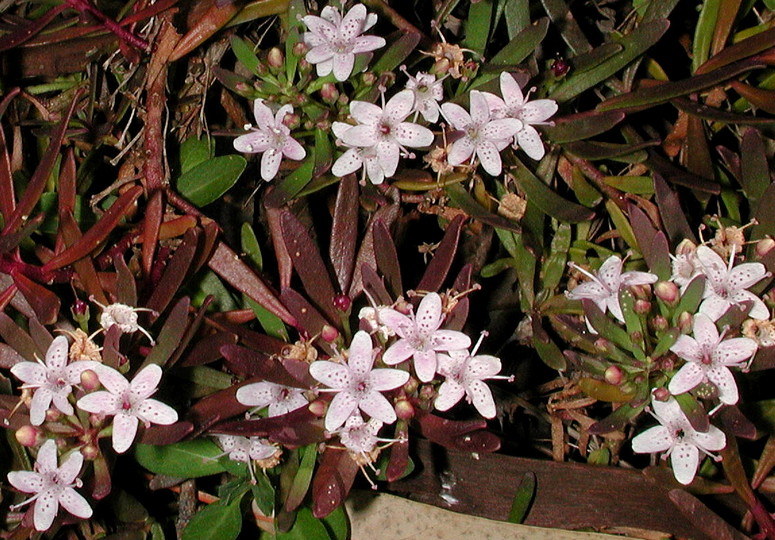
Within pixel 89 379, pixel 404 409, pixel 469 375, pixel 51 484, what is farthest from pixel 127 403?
pixel 469 375

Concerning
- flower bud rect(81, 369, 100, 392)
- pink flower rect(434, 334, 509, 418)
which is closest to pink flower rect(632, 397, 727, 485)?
pink flower rect(434, 334, 509, 418)

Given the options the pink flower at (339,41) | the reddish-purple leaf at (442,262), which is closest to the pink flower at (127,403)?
the reddish-purple leaf at (442,262)

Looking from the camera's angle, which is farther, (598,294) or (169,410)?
(598,294)

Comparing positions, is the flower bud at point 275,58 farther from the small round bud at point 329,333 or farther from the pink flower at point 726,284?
the pink flower at point 726,284

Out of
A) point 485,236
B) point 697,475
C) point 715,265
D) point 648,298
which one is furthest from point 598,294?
point 697,475

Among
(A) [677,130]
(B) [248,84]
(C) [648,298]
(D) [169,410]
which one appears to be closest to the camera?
(D) [169,410]

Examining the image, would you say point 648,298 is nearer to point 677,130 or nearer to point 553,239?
point 553,239

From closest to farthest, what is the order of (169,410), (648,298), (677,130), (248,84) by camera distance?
(169,410) < (648,298) < (248,84) < (677,130)

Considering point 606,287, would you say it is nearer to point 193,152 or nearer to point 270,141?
point 270,141
